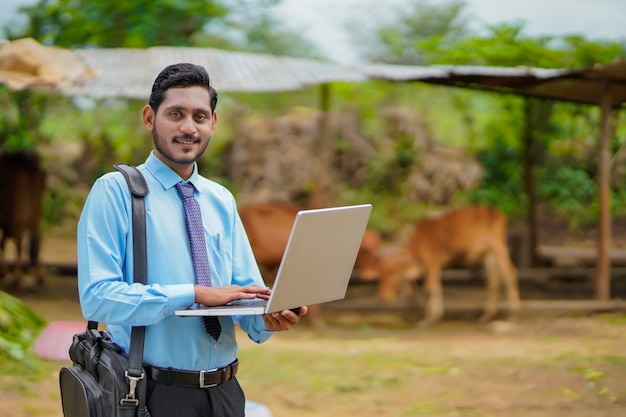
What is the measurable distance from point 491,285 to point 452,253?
0.58 metres

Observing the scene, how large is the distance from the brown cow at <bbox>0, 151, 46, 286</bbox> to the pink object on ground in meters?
4.46

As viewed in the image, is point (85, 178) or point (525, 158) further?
point (85, 178)

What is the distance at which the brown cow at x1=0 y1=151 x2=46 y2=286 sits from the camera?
10453 millimetres

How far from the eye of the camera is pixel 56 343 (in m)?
6.15

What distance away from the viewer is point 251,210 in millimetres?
10203

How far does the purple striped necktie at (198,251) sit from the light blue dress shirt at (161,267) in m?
0.02

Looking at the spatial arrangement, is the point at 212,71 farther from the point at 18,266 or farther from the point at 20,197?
the point at 18,266

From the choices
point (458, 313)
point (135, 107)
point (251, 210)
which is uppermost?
point (135, 107)

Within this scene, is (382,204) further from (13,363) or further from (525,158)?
(13,363)

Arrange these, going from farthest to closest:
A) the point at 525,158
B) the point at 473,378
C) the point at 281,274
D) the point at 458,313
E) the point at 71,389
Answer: the point at 525,158 < the point at 458,313 < the point at 473,378 < the point at 71,389 < the point at 281,274

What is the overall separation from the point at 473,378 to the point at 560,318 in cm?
334

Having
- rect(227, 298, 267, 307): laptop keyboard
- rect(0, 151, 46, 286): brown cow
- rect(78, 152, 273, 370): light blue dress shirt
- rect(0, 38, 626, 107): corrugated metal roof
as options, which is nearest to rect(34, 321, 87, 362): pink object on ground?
rect(0, 38, 626, 107): corrugated metal roof

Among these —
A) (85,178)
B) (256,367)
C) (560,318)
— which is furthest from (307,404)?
(85,178)

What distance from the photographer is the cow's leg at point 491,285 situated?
9.47m
